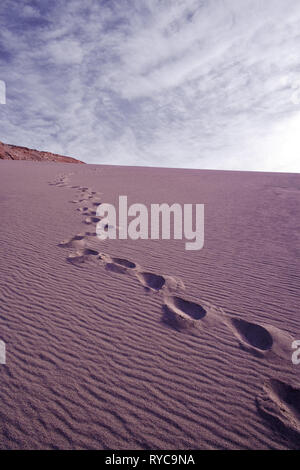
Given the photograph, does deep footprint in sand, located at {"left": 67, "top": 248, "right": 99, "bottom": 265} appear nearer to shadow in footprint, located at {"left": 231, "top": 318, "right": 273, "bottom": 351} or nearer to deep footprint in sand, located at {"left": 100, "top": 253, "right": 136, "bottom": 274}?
deep footprint in sand, located at {"left": 100, "top": 253, "right": 136, "bottom": 274}

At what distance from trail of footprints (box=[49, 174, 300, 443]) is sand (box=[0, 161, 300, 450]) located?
2 centimetres

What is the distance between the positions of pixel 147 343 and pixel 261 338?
136 cm

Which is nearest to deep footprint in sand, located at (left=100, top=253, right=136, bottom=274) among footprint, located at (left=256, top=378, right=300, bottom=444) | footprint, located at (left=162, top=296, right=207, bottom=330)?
footprint, located at (left=162, top=296, right=207, bottom=330)

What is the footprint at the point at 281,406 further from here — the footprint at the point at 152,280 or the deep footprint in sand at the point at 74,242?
the deep footprint in sand at the point at 74,242

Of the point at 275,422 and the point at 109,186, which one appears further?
the point at 109,186

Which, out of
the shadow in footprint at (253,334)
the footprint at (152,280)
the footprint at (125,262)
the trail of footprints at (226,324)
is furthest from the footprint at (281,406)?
the footprint at (125,262)

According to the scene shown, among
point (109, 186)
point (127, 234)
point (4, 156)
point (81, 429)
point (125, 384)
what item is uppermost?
point (4, 156)

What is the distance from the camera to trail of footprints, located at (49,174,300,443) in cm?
213

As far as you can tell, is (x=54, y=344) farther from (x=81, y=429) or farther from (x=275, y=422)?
(x=275, y=422)

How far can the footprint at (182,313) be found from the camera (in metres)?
3.14

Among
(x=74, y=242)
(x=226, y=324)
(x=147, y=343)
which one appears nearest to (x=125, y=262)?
(x=74, y=242)
